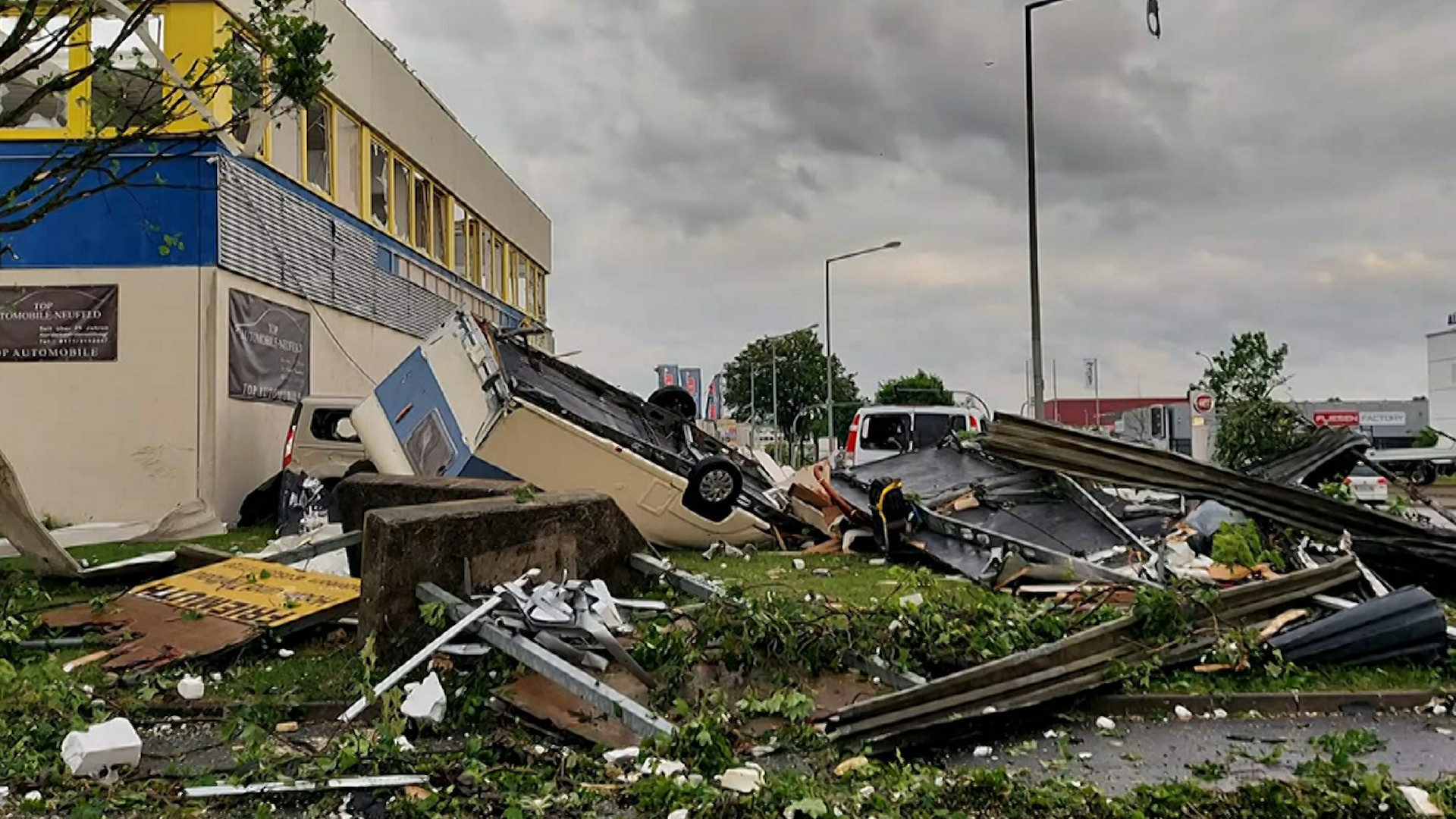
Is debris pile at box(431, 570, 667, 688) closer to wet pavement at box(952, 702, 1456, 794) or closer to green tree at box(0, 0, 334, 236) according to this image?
wet pavement at box(952, 702, 1456, 794)

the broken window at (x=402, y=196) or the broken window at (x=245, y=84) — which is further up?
the broken window at (x=402, y=196)

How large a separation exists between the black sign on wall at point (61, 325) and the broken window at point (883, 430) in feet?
33.3

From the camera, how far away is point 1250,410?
46.4ft

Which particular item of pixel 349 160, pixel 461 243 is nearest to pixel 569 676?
pixel 349 160

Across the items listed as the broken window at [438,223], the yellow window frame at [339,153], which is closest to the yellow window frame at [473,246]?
the broken window at [438,223]

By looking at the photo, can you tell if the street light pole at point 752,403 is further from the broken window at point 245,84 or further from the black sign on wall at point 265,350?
the broken window at point 245,84

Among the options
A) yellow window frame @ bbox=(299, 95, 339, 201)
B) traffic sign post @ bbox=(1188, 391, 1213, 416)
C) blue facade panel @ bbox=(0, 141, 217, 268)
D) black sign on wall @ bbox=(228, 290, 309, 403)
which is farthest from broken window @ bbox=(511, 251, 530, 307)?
traffic sign post @ bbox=(1188, 391, 1213, 416)

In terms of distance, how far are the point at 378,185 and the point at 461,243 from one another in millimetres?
5611

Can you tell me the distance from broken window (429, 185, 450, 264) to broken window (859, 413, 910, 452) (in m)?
10.2

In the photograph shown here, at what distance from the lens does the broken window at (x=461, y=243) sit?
75.5ft

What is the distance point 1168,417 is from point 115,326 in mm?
39090

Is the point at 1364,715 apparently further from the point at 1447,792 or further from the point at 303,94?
the point at 303,94

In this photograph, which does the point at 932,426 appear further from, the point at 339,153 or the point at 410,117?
the point at 410,117

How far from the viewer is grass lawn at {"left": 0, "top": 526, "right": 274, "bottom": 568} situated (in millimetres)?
9391
